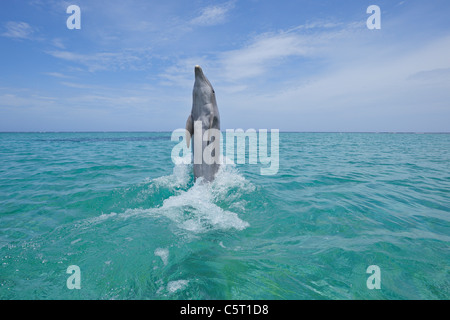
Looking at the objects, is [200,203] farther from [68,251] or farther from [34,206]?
[34,206]

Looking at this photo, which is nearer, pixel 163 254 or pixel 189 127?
pixel 163 254

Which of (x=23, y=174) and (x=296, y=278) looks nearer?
(x=296, y=278)

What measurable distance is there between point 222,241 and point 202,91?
394cm

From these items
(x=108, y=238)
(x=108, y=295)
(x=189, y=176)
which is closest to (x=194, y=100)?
(x=189, y=176)

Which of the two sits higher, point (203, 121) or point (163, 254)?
point (203, 121)

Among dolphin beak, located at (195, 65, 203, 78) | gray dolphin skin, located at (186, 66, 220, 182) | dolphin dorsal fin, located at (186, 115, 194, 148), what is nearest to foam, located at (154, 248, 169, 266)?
gray dolphin skin, located at (186, 66, 220, 182)

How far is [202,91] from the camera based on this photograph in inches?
231

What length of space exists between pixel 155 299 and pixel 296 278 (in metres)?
1.91

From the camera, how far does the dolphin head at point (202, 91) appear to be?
5.77 metres

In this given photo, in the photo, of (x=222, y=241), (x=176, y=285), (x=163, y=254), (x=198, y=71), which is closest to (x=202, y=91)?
(x=198, y=71)

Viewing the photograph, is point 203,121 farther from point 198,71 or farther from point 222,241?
point 222,241

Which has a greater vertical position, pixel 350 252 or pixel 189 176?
pixel 189 176

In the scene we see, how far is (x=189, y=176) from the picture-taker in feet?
25.2

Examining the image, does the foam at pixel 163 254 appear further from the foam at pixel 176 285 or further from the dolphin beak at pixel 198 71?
the dolphin beak at pixel 198 71
